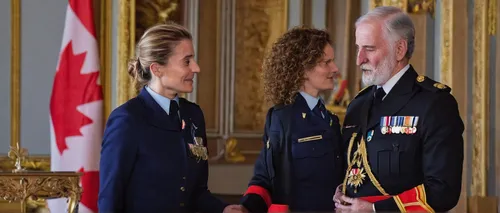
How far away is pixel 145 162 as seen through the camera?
316cm

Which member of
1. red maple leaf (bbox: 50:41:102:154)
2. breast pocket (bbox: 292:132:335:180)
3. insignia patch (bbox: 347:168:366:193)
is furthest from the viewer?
red maple leaf (bbox: 50:41:102:154)

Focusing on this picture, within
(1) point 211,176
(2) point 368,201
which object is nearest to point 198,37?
(1) point 211,176

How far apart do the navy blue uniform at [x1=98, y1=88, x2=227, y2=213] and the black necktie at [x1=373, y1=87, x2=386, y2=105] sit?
0.63 metres

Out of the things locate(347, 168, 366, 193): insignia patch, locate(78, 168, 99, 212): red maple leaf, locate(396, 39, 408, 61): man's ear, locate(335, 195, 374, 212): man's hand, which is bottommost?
locate(78, 168, 99, 212): red maple leaf

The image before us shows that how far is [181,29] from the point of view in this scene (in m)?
3.31

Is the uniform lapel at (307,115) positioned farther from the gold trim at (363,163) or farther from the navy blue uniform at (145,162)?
the navy blue uniform at (145,162)

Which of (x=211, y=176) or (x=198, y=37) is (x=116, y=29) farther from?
(x=211, y=176)

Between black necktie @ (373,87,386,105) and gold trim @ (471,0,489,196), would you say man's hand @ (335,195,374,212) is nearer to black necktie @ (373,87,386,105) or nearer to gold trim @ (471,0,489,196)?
black necktie @ (373,87,386,105)

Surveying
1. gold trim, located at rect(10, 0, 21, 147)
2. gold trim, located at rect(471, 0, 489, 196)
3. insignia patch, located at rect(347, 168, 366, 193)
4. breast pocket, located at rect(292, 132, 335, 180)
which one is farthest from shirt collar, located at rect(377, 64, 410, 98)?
gold trim, located at rect(10, 0, 21, 147)

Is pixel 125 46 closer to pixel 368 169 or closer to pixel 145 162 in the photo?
pixel 145 162

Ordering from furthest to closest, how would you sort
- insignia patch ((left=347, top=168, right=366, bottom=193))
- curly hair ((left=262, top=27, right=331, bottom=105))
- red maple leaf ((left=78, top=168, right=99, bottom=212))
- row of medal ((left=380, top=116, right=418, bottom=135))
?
red maple leaf ((left=78, top=168, right=99, bottom=212)), curly hair ((left=262, top=27, right=331, bottom=105)), insignia patch ((left=347, top=168, right=366, bottom=193)), row of medal ((left=380, top=116, right=418, bottom=135))

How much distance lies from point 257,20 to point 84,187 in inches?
79.1

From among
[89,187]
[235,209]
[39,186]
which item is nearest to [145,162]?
[235,209]

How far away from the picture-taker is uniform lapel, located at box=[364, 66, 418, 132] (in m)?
3.11
